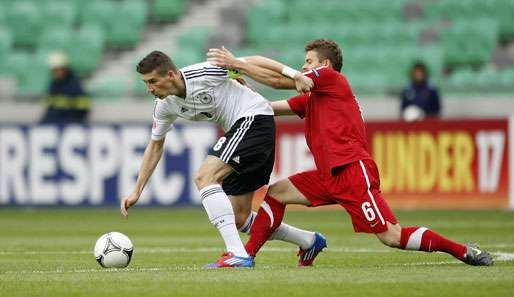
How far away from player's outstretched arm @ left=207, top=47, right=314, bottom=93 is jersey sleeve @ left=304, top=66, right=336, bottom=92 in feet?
0.62

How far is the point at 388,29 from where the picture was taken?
69.6 ft

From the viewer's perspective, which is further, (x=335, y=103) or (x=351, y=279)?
(x=335, y=103)

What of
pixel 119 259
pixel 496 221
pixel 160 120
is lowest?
pixel 496 221

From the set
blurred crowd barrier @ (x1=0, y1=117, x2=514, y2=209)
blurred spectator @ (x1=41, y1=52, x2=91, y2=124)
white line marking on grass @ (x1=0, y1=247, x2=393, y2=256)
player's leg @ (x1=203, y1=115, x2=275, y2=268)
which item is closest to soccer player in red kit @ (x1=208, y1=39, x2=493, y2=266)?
player's leg @ (x1=203, y1=115, x2=275, y2=268)

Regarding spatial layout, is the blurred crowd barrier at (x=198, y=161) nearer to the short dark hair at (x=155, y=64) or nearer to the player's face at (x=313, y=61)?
the player's face at (x=313, y=61)

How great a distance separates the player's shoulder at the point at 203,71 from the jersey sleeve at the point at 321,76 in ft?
2.29

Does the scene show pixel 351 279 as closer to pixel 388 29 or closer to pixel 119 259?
pixel 119 259

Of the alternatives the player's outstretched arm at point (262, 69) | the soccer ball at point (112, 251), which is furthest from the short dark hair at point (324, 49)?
the soccer ball at point (112, 251)

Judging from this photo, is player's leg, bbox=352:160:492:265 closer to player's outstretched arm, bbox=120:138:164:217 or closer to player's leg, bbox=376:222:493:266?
player's leg, bbox=376:222:493:266

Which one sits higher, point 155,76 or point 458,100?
point 155,76

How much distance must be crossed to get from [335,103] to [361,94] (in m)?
9.66

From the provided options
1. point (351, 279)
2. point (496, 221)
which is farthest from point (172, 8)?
point (351, 279)

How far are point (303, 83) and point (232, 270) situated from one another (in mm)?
1371

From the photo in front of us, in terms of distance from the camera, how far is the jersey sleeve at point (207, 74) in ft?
27.3
